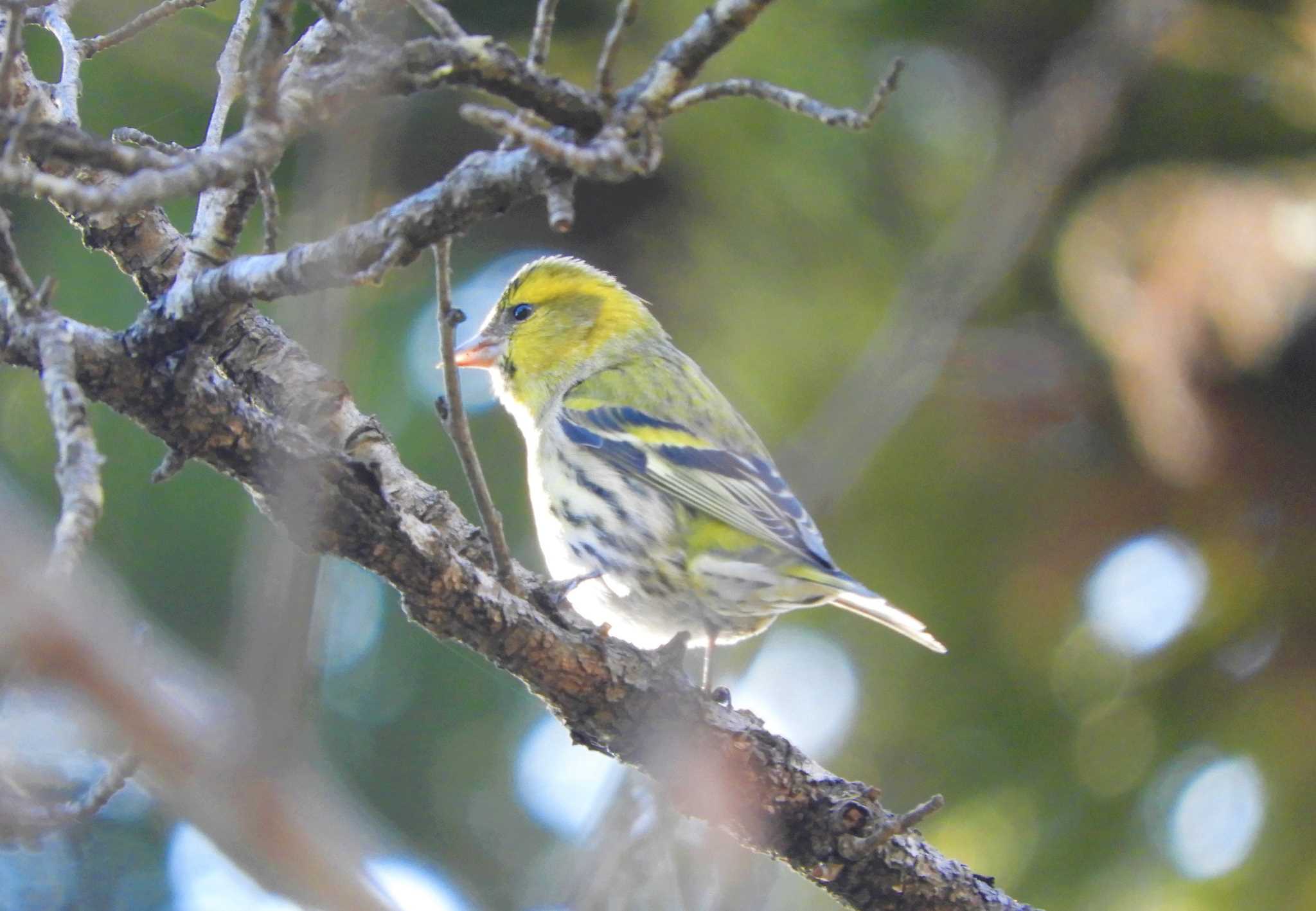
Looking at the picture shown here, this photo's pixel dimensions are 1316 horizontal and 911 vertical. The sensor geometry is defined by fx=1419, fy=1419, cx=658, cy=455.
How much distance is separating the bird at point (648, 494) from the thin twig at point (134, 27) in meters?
1.08

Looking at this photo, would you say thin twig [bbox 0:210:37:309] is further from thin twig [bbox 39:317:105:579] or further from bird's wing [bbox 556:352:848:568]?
bird's wing [bbox 556:352:848:568]

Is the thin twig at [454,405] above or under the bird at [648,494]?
A: under

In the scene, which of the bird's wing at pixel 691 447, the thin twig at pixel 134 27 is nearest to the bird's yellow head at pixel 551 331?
the bird's wing at pixel 691 447

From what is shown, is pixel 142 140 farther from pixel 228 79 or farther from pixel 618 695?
pixel 618 695

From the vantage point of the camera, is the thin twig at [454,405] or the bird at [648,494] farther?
the bird at [648,494]

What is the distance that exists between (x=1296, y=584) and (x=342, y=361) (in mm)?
5059

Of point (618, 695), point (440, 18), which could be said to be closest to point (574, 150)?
point (440, 18)

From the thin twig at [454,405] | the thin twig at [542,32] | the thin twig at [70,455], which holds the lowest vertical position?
the thin twig at [70,455]

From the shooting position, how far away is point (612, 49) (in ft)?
5.68

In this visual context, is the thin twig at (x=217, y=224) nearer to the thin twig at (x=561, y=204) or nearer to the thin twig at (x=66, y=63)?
the thin twig at (x=66, y=63)

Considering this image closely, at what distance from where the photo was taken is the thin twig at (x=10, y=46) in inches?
72.9

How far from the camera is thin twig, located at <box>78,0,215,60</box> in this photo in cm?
261

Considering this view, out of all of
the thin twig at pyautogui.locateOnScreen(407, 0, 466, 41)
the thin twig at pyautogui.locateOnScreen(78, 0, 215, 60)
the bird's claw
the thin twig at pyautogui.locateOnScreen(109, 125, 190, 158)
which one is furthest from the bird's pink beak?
the thin twig at pyautogui.locateOnScreen(407, 0, 466, 41)

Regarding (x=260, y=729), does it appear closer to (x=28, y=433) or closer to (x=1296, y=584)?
(x=28, y=433)
